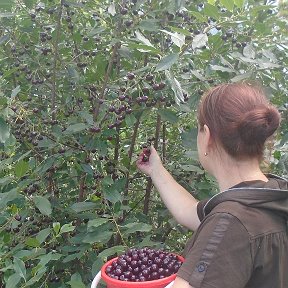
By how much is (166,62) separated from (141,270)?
67cm

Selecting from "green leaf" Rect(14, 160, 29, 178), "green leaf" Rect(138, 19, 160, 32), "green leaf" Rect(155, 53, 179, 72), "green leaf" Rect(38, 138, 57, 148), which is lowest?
"green leaf" Rect(14, 160, 29, 178)

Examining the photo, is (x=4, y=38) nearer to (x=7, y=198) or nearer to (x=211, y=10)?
(x=7, y=198)

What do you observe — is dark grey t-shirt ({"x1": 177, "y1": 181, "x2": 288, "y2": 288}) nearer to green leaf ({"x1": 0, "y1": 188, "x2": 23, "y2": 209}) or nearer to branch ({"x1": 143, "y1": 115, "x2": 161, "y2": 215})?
green leaf ({"x1": 0, "y1": 188, "x2": 23, "y2": 209})

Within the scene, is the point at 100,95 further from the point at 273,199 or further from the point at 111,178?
the point at 273,199

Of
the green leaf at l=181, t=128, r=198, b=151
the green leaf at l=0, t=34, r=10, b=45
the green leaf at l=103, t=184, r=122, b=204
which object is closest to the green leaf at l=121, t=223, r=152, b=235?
the green leaf at l=103, t=184, r=122, b=204

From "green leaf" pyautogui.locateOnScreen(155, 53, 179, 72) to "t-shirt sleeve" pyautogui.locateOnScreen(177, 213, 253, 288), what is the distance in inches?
22.3

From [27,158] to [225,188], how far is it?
1.03 m

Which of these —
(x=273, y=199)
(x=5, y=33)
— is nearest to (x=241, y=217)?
(x=273, y=199)

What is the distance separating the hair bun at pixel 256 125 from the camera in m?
1.47

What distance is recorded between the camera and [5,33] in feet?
7.90

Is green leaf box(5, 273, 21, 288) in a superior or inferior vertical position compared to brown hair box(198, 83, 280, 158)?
inferior

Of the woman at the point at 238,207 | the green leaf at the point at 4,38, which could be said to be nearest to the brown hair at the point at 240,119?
the woman at the point at 238,207

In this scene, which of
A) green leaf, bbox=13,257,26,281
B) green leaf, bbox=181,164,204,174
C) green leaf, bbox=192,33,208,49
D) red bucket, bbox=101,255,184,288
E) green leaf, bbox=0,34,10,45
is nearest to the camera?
red bucket, bbox=101,255,184,288

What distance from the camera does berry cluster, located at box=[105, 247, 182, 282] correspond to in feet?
4.94
